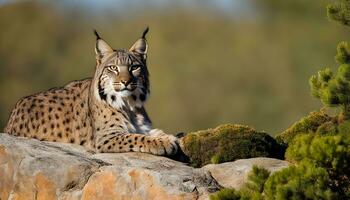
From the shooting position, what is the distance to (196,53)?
12150cm

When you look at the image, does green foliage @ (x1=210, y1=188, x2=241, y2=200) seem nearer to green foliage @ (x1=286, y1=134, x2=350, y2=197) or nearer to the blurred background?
green foliage @ (x1=286, y1=134, x2=350, y2=197)

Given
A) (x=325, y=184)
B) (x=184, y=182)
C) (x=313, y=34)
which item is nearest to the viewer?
(x=325, y=184)

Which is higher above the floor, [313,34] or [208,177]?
[313,34]

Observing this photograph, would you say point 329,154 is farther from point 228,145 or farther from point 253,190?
point 228,145

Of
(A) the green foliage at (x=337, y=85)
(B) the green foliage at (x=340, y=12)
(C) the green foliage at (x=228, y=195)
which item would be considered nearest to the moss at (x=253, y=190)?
(C) the green foliage at (x=228, y=195)

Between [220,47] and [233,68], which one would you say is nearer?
[233,68]

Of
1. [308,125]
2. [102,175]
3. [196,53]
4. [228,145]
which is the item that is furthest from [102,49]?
[196,53]

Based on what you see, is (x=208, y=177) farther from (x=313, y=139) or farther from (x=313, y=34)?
(x=313, y=34)

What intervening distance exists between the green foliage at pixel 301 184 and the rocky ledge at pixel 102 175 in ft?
5.48

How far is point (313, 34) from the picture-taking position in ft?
354

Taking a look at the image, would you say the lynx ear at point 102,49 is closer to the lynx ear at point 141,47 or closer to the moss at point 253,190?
the lynx ear at point 141,47

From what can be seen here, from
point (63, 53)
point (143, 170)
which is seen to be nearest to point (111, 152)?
point (143, 170)

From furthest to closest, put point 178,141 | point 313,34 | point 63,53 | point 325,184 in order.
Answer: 1. point 63,53
2. point 313,34
3. point 178,141
4. point 325,184

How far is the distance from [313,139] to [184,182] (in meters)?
2.15
